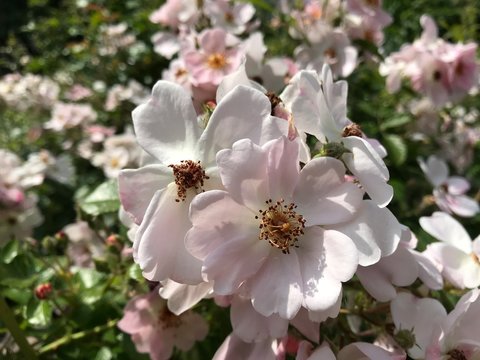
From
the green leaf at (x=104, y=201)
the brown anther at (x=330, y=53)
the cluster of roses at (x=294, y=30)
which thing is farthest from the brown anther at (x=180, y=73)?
the brown anther at (x=330, y=53)

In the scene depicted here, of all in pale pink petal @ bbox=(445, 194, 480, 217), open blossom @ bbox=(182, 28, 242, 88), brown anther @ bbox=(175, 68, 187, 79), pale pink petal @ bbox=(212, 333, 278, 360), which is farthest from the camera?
pale pink petal @ bbox=(445, 194, 480, 217)

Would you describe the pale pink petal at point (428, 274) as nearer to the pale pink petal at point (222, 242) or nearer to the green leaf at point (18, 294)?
the pale pink petal at point (222, 242)

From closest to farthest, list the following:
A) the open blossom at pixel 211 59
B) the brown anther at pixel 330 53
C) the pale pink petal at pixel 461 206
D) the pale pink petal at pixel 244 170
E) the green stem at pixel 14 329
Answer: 1. the pale pink petal at pixel 244 170
2. the green stem at pixel 14 329
3. the open blossom at pixel 211 59
4. the pale pink petal at pixel 461 206
5. the brown anther at pixel 330 53

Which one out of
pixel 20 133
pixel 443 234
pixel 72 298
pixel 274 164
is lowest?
pixel 20 133

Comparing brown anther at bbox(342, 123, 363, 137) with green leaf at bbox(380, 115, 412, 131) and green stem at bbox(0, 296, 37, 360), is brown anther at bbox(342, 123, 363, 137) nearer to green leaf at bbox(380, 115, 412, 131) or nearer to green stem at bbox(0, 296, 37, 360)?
green stem at bbox(0, 296, 37, 360)

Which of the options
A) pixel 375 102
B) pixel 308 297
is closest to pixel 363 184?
pixel 308 297

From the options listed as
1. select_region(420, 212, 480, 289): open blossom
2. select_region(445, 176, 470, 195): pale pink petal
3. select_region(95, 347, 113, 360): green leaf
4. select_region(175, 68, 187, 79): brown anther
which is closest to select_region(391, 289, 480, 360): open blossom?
select_region(420, 212, 480, 289): open blossom

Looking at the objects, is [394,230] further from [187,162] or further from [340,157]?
[187,162]
